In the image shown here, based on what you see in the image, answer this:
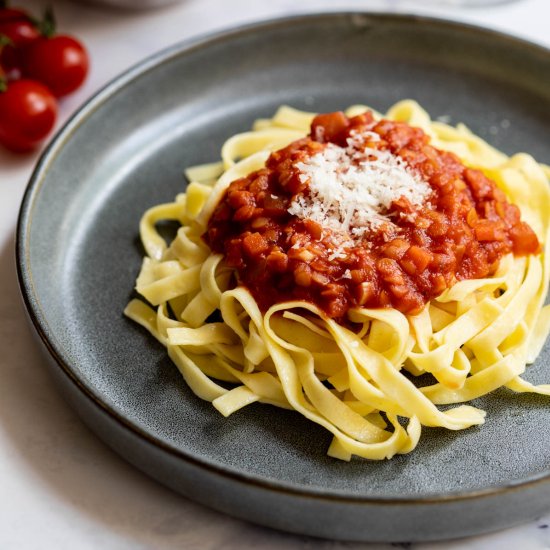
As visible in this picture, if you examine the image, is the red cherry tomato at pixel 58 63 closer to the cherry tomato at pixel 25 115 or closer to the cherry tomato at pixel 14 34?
the cherry tomato at pixel 14 34

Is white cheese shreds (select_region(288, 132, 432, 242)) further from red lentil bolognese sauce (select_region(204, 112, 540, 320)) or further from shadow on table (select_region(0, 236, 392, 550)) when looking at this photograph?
shadow on table (select_region(0, 236, 392, 550))

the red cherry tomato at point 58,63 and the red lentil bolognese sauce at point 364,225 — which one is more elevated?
the red lentil bolognese sauce at point 364,225

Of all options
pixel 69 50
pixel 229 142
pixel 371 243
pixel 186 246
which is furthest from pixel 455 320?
pixel 69 50

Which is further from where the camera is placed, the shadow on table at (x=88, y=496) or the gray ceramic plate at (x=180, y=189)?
the shadow on table at (x=88, y=496)

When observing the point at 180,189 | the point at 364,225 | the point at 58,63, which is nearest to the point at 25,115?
the point at 58,63

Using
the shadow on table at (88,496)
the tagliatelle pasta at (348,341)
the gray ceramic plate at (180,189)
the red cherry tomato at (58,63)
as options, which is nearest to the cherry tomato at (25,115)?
the red cherry tomato at (58,63)

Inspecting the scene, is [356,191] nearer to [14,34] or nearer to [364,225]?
[364,225]
